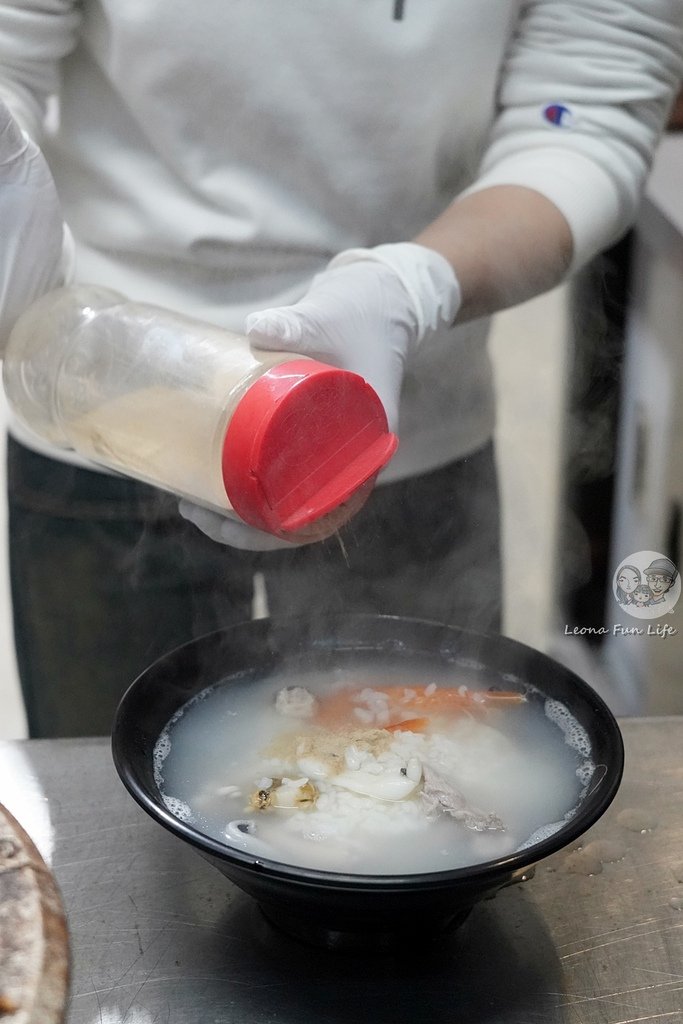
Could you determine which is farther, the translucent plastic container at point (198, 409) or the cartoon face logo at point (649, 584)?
the cartoon face logo at point (649, 584)

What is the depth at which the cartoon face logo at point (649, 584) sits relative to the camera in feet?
3.92

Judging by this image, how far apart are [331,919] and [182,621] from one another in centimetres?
73

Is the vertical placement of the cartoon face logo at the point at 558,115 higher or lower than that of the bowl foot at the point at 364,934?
higher

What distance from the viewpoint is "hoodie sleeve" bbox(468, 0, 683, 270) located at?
54.6 inches

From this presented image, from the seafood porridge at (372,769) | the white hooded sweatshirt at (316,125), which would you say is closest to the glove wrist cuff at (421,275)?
the white hooded sweatshirt at (316,125)

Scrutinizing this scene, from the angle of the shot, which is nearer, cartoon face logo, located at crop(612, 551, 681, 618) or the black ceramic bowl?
the black ceramic bowl

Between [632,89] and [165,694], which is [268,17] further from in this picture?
[165,694]

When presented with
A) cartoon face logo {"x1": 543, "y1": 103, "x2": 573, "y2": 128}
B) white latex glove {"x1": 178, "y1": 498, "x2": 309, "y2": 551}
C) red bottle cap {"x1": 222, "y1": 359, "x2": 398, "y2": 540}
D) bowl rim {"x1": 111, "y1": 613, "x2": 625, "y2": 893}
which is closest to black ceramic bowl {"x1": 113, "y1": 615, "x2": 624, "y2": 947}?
bowl rim {"x1": 111, "y1": 613, "x2": 625, "y2": 893}

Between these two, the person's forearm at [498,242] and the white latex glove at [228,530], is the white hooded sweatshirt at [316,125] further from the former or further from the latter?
the white latex glove at [228,530]

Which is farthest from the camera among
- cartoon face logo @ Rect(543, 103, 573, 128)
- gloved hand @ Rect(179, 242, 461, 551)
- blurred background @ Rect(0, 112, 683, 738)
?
blurred background @ Rect(0, 112, 683, 738)

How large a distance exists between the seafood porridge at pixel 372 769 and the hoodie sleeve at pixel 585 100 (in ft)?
2.21

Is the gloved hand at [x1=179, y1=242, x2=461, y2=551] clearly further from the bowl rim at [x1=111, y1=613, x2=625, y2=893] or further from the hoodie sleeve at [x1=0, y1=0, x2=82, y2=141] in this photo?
the hoodie sleeve at [x1=0, y1=0, x2=82, y2=141]

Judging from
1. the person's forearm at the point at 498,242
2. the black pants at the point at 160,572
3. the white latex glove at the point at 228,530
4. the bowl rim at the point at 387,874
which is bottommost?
the black pants at the point at 160,572

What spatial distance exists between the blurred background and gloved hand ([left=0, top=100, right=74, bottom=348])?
21.5 inches
